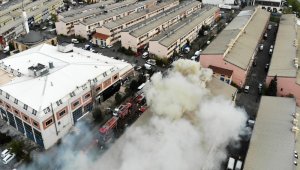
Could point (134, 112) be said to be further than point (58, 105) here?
Yes

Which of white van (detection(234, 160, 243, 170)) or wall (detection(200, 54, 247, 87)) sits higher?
wall (detection(200, 54, 247, 87))

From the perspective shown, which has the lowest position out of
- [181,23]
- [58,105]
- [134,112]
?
[134,112]

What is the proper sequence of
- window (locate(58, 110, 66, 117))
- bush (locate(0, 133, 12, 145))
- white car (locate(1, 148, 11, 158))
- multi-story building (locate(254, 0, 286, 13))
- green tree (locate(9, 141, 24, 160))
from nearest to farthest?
1. green tree (locate(9, 141, 24, 160))
2. white car (locate(1, 148, 11, 158))
3. bush (locate(0, 133, 12, 145))
4. window (locate(58, 110, 66, 117))
5. multi-story building (locate(254, 0, 286, 13))

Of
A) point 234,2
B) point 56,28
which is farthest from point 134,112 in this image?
point 234,2

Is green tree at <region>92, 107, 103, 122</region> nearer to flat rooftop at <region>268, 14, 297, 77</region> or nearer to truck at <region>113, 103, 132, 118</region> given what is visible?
truck at <region>113, 103, 132, 118</region>

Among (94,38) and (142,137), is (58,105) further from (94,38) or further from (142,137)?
(94,38)

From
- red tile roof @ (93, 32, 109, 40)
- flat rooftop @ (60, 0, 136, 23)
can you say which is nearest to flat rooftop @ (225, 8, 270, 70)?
red tile roof @ (93, 32, 109, 40)
